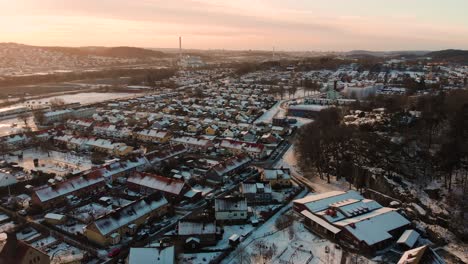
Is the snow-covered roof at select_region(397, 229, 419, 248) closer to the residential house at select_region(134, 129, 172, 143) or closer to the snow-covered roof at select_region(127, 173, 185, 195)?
the snow-covered roof at select_region(127, 173, 185, 195)

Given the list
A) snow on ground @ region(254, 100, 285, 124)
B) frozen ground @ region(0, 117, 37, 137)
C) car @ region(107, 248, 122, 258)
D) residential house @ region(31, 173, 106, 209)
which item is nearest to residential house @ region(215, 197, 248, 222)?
car @ region(107, 248, 122, 258)

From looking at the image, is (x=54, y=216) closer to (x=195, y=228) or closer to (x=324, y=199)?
(x=195, y=228)

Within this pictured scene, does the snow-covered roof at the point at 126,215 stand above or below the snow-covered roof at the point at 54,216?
above

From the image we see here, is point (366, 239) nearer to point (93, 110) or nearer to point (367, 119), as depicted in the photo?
point (367, 119)

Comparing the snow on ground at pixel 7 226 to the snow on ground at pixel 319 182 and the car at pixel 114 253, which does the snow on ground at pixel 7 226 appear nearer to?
the car at pixel 114 253

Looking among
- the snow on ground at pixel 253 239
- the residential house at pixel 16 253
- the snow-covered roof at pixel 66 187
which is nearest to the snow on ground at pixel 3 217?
the snow-covered roof at pixel 66 187

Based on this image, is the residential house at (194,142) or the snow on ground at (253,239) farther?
the residential house at (194,142)
